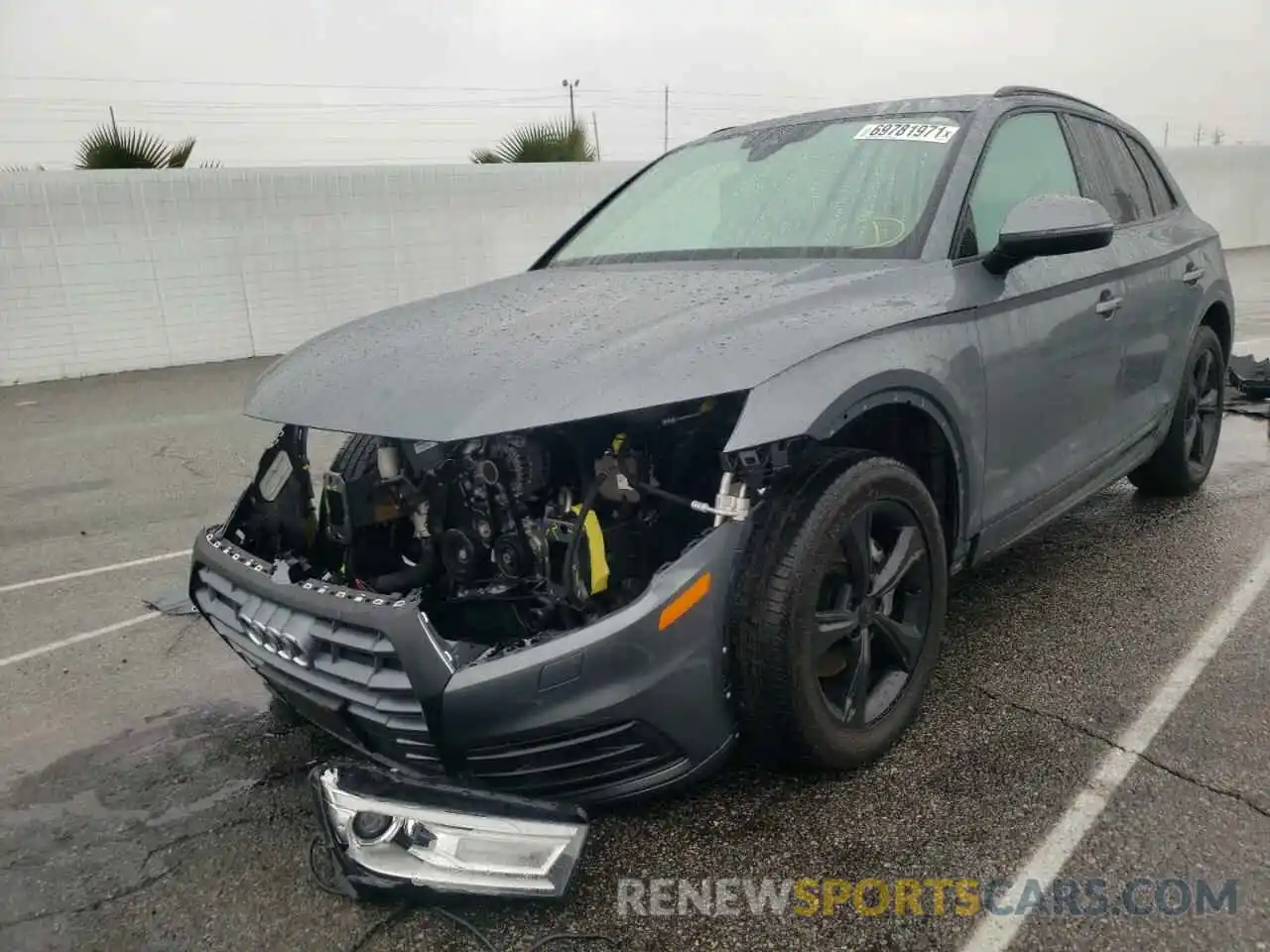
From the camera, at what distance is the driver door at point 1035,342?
2.82m

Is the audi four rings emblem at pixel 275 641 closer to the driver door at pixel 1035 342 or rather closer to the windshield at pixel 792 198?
the windshield at pixel 792 198

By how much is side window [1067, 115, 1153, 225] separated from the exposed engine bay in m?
2.15

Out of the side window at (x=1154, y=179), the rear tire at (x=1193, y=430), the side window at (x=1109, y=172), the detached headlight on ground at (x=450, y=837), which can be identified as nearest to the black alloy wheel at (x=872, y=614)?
the detached headlight on ground at (x=450, y=837)

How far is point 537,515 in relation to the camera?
7.92 feet

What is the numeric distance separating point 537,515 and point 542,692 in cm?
55

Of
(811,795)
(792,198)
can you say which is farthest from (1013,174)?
(811,795)

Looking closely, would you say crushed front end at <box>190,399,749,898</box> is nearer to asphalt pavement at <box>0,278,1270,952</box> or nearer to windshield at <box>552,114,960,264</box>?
asphalt pavement at <box>0,278,1270,952</box>

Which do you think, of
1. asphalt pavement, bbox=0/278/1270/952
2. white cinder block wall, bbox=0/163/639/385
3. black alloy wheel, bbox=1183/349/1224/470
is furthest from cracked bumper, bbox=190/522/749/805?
white cinder block wall, bbox=0/163/639/385

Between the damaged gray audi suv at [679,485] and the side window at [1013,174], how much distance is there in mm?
15

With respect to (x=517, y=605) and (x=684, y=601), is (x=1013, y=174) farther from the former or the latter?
(x=517, y=605)

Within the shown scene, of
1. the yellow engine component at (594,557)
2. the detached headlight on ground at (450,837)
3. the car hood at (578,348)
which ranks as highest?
the car hood at (578,348)

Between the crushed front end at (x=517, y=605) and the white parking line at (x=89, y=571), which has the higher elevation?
the crushed front end at (x=517, y=605)

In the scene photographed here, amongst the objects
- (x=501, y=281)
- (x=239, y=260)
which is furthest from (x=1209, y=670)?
(x=239, y=260)

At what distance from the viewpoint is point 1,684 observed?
338cm
